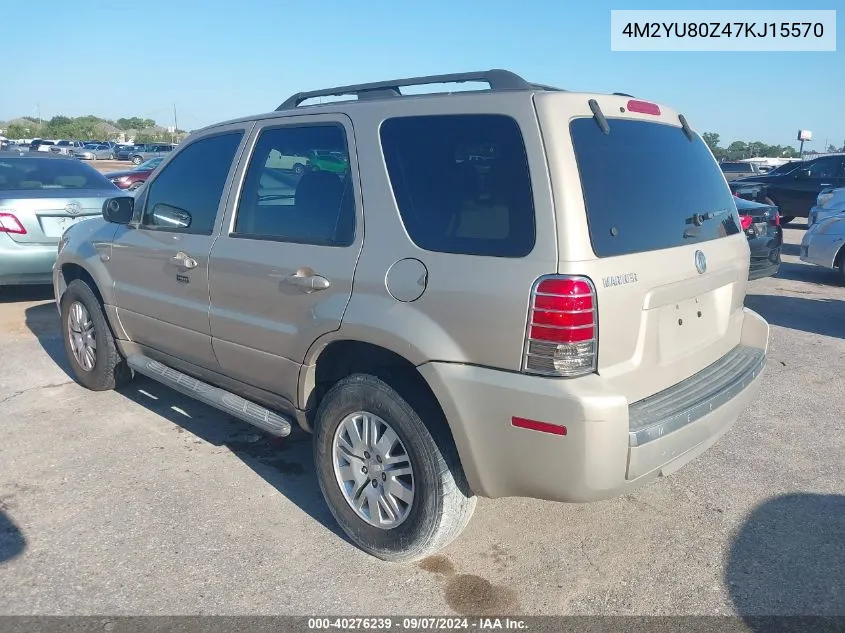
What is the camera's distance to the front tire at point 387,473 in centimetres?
286

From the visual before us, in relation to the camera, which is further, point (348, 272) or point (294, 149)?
point (294, 149)

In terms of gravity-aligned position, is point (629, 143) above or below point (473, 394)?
above

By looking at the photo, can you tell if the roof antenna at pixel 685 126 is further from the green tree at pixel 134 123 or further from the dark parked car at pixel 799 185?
the green tree at pixel 134 123

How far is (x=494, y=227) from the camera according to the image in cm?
265

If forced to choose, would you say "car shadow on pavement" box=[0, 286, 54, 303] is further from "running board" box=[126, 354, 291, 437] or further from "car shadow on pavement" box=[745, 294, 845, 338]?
"car shadow on pavement" box=[745, 294, 845, 338]

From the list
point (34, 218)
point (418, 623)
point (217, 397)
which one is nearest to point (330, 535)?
point (418, 623)

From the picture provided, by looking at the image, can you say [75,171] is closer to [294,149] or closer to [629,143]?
[294,149]

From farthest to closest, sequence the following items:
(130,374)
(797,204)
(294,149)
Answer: (797,204) → (130,374) → (294,149)

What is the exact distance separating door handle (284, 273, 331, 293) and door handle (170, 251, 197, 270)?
86 cm

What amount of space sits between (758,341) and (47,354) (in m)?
5.52

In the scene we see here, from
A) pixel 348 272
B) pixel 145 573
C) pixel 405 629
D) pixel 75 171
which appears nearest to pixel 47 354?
pixel 75 171

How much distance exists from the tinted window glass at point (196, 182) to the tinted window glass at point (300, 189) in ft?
0.85

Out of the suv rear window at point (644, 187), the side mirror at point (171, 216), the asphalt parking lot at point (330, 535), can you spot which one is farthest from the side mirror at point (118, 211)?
the suv rear window at point (644, 187)

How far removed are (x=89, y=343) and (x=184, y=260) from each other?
1.69m
